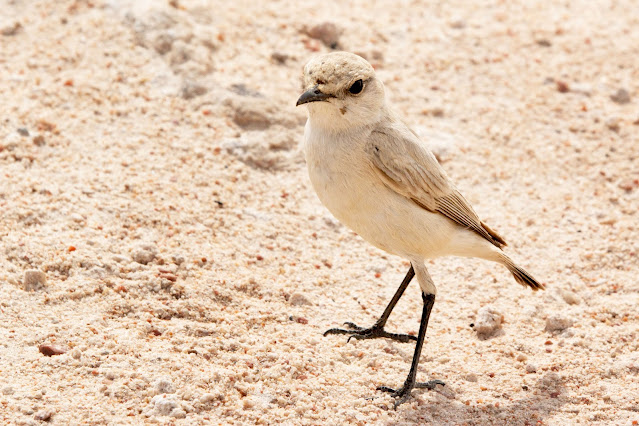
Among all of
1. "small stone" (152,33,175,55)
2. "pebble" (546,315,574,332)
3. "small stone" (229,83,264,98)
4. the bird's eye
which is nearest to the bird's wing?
the bird's eye

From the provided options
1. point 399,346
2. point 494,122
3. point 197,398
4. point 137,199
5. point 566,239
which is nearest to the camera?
point 197,398

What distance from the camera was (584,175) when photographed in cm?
774

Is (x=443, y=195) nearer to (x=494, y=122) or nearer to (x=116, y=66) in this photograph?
(x=494, y=122)

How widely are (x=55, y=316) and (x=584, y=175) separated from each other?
5022 millimetres

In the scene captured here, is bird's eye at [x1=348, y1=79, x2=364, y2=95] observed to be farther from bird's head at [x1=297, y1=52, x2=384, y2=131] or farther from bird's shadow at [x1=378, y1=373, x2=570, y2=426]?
bird's shadow at [x1=378, y1=373, x2=570, y2=426]

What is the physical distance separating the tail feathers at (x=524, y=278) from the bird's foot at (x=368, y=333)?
0.88 metres

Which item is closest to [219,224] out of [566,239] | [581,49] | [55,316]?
[55,316]

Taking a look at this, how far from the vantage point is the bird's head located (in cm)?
507

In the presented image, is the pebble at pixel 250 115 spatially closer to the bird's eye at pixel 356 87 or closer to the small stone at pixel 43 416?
the bird's eye at pixel 356 87

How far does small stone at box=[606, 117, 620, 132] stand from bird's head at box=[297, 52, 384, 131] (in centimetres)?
375

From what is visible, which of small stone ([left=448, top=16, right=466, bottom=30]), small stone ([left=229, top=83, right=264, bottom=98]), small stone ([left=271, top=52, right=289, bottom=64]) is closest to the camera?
small stone ([left=229, top=83, right=264, bottom=98])

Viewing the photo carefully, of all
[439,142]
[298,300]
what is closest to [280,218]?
[298,300]

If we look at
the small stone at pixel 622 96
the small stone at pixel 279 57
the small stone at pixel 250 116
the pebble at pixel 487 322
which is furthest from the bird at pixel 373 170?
the small stone at pixel 622 96

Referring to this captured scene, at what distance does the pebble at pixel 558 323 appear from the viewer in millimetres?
6027
